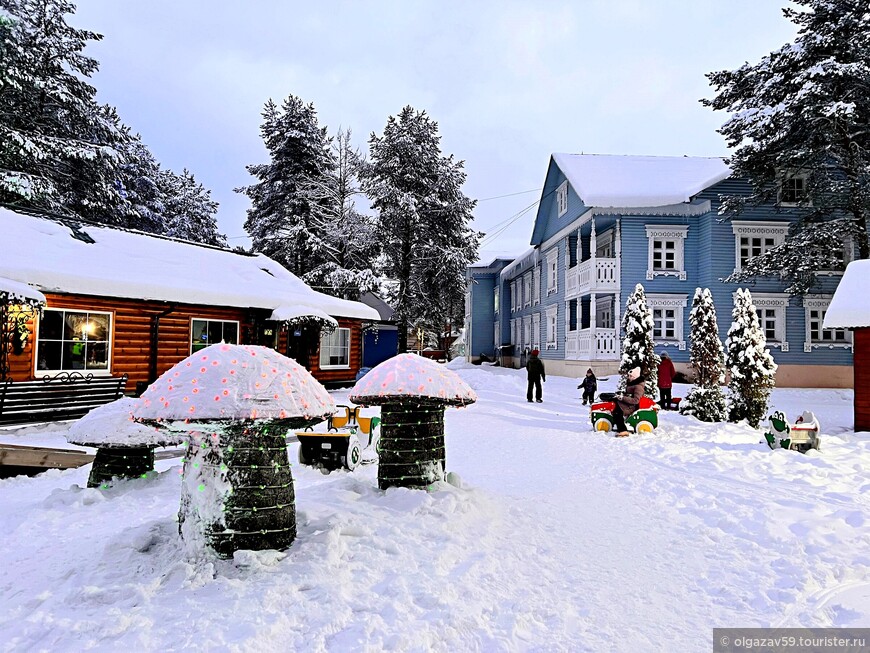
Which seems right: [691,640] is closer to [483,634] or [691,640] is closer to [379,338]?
[483,634]

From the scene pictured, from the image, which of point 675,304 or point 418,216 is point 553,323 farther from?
point 418,216

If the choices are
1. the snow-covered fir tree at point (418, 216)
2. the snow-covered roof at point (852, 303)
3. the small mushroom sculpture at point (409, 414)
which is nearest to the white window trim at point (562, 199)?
the snow-covered fir tree at point (418, 216)

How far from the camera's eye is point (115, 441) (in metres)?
5.95

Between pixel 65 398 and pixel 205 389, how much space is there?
857cm

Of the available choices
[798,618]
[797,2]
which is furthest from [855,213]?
[798,618]

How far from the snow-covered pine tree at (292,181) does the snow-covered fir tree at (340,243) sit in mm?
344

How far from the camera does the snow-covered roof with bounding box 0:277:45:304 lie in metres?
9.22

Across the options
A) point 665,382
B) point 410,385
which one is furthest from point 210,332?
point 665,382

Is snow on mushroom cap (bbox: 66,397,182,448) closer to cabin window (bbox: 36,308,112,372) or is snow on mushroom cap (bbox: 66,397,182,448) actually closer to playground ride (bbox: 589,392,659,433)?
cabin window (bbox: 36,308,112,372)

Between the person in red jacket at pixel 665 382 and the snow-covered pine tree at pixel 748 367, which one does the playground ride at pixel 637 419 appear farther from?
the person in red jacket at pixel 665 382

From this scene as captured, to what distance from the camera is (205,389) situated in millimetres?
3842

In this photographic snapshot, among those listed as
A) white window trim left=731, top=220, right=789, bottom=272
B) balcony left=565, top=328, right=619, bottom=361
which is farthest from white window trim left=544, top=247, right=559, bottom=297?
white window trim left=731, top=220, right=789, bottom=272

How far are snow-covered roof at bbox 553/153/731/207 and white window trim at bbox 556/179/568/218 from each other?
4.75ft

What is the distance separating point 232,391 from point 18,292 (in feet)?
26.1
